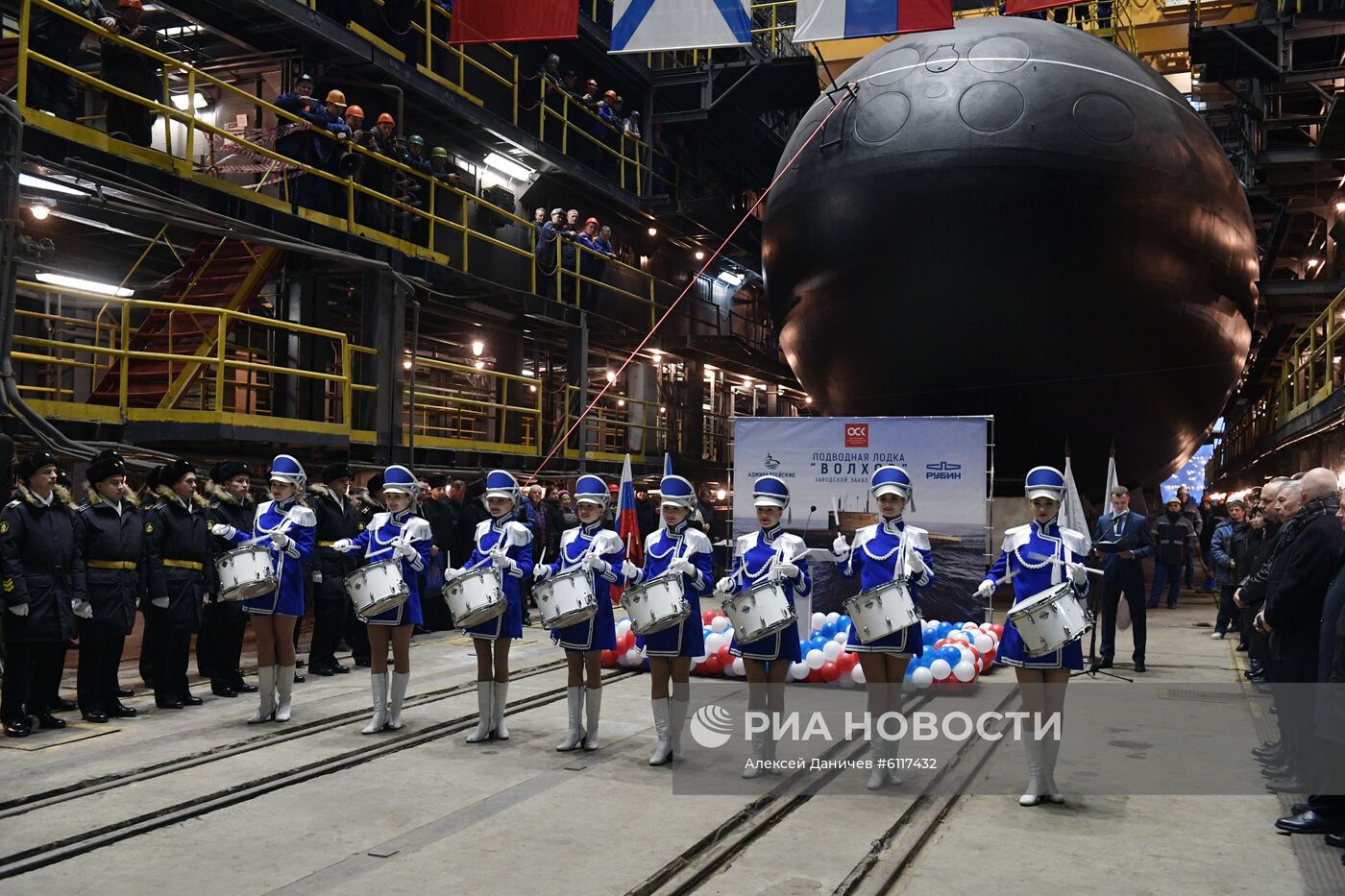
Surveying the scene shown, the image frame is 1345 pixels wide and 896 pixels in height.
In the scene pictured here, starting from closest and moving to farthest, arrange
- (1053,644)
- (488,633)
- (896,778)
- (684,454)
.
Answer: (1053,644) → (896,778) → (488,633) → (684,454)

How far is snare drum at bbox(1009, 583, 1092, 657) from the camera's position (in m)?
6.15

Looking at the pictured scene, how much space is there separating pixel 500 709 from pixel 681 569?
179 cm

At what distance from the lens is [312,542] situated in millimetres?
8453

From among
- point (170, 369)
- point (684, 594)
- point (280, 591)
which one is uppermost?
point (170, 369)

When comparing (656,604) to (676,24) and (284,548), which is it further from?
(676,24)

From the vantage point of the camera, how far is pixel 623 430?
81.7 ft

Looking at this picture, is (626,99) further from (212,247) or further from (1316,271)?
(1316,271)

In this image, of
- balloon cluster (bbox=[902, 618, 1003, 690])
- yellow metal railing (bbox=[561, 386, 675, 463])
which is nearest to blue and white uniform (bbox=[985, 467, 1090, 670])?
balloon cluster (bbox=[902, 618, 1003, 690])

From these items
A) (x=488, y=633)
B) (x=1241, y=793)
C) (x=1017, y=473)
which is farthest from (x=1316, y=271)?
(x=488, y=633)

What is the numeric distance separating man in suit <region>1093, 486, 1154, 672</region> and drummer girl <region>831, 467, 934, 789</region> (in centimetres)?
490

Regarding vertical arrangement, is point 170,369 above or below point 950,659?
above

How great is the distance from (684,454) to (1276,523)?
1718 centimetres

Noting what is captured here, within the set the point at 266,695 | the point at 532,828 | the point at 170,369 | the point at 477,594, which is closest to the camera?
the point at 532,828

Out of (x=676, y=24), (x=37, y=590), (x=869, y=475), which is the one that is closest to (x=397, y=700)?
(x=37, y=590)
